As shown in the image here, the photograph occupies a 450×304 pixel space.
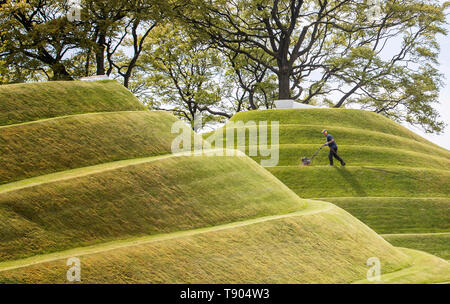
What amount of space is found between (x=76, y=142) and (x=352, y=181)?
17498mm

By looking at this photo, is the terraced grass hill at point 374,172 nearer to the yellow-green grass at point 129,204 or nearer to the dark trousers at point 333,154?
the dark trousers at point 333,154

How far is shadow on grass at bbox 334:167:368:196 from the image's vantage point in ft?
86.7

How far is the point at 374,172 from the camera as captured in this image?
28.3m

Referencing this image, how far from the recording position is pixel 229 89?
183 feet

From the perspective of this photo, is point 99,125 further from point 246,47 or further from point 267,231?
point 246,47

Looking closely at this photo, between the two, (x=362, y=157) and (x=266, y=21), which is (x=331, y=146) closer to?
(x=362, y=157)

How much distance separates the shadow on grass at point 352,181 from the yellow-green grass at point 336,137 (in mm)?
3713

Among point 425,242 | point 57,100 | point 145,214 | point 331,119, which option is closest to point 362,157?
point 331,119

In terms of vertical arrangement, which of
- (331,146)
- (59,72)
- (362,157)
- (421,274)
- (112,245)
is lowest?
(421,274)

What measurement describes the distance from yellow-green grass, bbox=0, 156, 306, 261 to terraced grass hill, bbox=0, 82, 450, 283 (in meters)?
0.03
